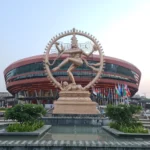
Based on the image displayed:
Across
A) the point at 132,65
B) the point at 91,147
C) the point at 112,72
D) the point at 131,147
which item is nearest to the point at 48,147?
the point at 91,147

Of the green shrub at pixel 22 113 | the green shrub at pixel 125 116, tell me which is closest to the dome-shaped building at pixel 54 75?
the green shrub at pixel 22 113

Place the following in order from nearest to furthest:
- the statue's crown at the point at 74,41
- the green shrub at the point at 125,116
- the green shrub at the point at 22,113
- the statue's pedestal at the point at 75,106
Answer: the green shrub at the point at 22,113
the green shrub at the point at 125,116
the statue's pedestal at the point at 75,106
the statue's crown at the point at 74,41

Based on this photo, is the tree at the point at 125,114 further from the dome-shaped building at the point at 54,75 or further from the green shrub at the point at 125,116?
the dome-shaped building at the point at 54,75

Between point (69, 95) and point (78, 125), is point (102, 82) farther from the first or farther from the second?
point (78, 125)

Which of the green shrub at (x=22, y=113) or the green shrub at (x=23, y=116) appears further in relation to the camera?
the green shrub at (x=22, y=113)

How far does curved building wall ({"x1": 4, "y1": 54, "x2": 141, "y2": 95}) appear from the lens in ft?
197

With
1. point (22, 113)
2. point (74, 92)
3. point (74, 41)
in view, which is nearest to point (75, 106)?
point (74, 92)

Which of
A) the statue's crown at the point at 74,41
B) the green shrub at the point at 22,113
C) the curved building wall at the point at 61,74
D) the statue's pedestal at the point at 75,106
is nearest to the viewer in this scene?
the green shrub at the point at 22,113

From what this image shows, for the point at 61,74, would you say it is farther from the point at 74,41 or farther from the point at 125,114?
the point at 125,114

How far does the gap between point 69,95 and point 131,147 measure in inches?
647

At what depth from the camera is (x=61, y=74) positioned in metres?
60.1

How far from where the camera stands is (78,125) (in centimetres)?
1658

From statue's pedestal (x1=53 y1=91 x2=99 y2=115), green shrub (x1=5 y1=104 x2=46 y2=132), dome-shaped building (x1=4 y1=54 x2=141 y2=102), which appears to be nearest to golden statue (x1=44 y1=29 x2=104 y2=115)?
statue's pedestal (x1=53 y1=91 x2=99 y2=115)

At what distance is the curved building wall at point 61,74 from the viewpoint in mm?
60156
